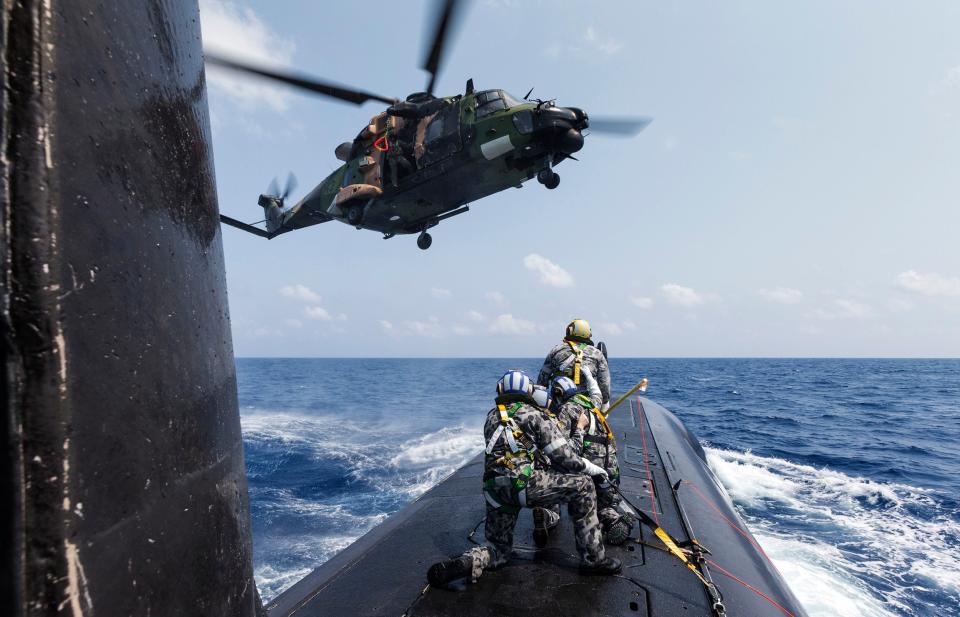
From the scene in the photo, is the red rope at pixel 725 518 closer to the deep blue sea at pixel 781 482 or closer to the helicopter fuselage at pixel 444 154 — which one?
the deep blue sea at pixel 781 482

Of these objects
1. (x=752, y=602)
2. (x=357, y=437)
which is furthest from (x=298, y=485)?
(x=752, y=602)

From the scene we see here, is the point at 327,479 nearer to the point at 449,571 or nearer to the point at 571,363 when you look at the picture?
the point at 571,363

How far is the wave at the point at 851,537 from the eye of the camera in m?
8.05

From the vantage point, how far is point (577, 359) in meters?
6.63

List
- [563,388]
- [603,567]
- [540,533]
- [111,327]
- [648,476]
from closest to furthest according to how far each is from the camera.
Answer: [111,327], [603,567], [540,533], [563,388], [648,476]

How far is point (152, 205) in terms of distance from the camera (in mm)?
1168

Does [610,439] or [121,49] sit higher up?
[121,49]

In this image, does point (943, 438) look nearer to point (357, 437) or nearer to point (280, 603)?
point (357, 437)

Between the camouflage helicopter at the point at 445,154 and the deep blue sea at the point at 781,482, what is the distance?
7590 millimetres

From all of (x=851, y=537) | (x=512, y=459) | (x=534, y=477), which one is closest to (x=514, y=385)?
(x=512, y=459)

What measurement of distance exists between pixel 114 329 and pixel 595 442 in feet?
18.7

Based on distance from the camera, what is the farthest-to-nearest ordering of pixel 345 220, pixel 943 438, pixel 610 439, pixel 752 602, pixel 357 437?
pixel 357 437 < pixel 943 438 < pixel 345 220 < pixel 610 439 < pixel 752 602

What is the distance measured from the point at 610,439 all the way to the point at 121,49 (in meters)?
6.00

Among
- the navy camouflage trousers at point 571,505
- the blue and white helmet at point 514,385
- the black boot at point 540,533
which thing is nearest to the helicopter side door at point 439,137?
the blue and white helmet at point 514,385
